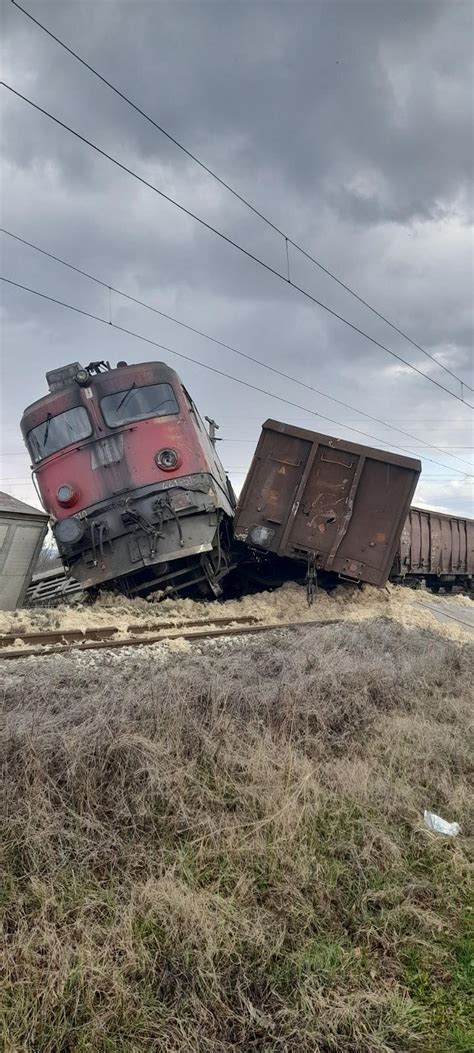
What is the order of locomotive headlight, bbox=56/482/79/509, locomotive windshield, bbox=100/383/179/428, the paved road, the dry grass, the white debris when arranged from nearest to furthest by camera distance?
the dry grass < the white debris < locomotive headlight, bbox=56/482/79/509 < locomotive windshield, bbox=100/383/179/428 < the paved road

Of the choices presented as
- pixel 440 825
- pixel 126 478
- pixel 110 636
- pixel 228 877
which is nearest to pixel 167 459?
pixel 126 478

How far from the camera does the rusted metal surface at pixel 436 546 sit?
1781 cm

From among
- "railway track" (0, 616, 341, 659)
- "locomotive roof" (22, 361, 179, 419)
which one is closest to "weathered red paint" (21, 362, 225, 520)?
"locomotive roof" (22, 361, 179, 419)

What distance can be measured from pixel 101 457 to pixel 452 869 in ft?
32.0

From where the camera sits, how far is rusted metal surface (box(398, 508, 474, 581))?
1781 cm

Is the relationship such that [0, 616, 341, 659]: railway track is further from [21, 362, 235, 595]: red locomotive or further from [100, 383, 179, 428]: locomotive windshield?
[100, 383, 179, 428]: locomotive windshield

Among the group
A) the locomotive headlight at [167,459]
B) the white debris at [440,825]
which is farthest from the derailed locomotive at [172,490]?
the white debris at [440,825]

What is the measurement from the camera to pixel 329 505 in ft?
39.1

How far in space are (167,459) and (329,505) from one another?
3342mm

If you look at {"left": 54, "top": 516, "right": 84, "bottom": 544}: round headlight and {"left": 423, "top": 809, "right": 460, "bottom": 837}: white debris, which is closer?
{"left": 423, "top": 809, "right": 460, "bottom": 837}: white debris

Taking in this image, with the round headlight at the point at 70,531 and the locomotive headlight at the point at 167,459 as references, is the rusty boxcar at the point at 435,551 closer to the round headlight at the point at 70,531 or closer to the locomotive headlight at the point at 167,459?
the locomotive headlight at the point at 167,459

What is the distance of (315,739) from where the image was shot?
4238 mm

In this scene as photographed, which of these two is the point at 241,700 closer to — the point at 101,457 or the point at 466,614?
the point at 101,457

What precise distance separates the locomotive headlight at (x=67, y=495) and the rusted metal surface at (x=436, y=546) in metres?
8.78
